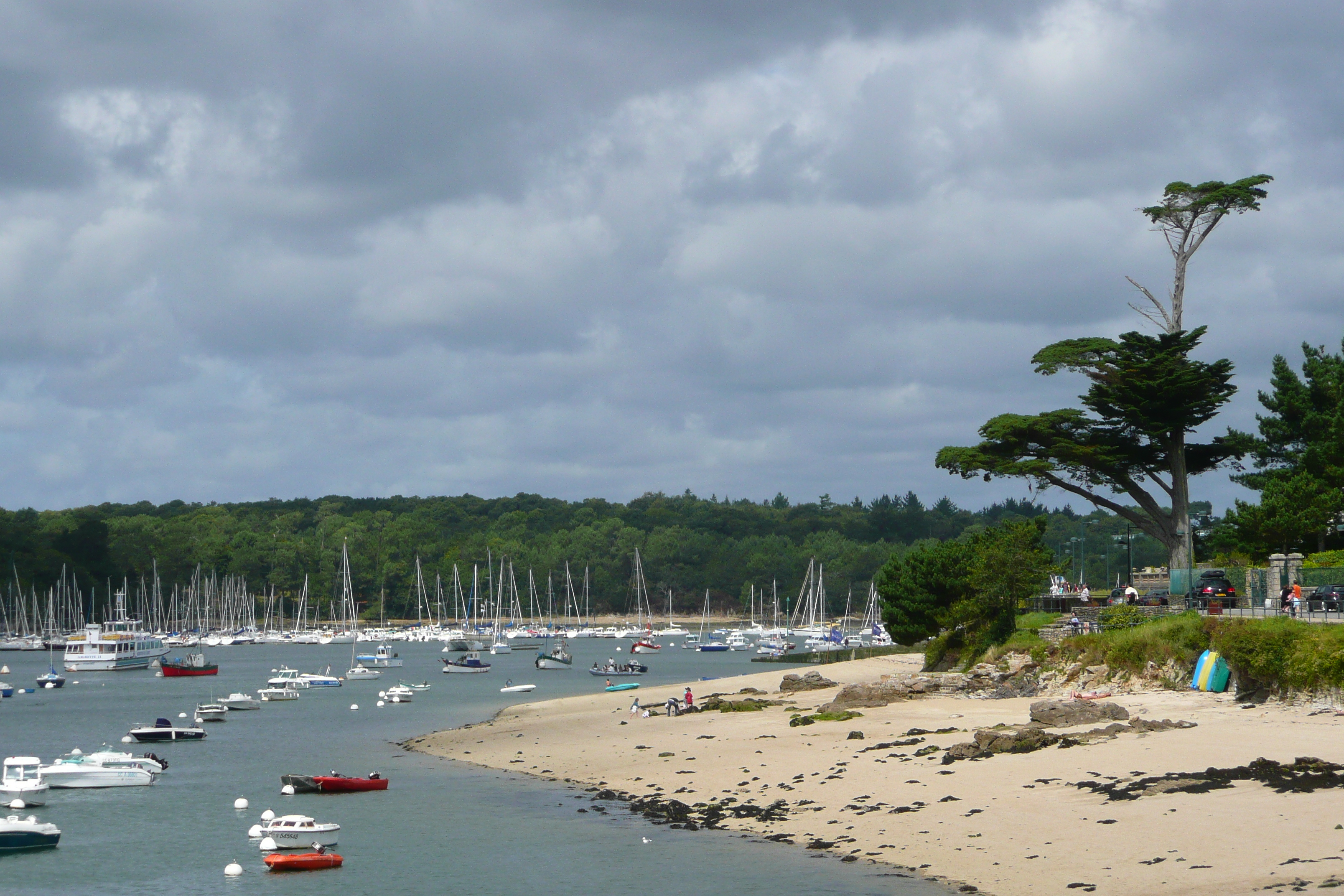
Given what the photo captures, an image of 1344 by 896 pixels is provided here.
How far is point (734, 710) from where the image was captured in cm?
6069

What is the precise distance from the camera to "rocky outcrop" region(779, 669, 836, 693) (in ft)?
234


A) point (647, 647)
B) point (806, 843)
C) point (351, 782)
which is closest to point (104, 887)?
point (351, 782)

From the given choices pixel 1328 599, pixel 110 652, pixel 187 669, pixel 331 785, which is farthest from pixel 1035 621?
pixel 110 652

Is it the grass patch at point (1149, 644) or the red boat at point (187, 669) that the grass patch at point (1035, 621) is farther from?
the red boat at point (187, 669)

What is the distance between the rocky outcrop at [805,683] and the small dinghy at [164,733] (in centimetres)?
3084

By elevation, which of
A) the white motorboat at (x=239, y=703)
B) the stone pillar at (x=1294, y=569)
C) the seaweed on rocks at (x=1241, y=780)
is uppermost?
the stone pillar at (x=1294, y=569)

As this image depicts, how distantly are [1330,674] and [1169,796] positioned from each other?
11950mm

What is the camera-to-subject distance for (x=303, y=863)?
111 ft

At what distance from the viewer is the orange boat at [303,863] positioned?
33.7 meters

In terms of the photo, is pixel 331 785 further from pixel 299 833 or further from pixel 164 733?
pixel 164 733

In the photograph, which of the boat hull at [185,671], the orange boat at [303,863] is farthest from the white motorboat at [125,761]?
the boat hull at [185,671]

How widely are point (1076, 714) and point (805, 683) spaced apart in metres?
31.4

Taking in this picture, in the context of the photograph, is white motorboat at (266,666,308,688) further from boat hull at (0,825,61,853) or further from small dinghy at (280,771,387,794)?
boat hull at (0,825,61,853)

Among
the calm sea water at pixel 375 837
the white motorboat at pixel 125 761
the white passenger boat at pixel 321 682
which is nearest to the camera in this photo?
the calm sea water at pixel 375 837
